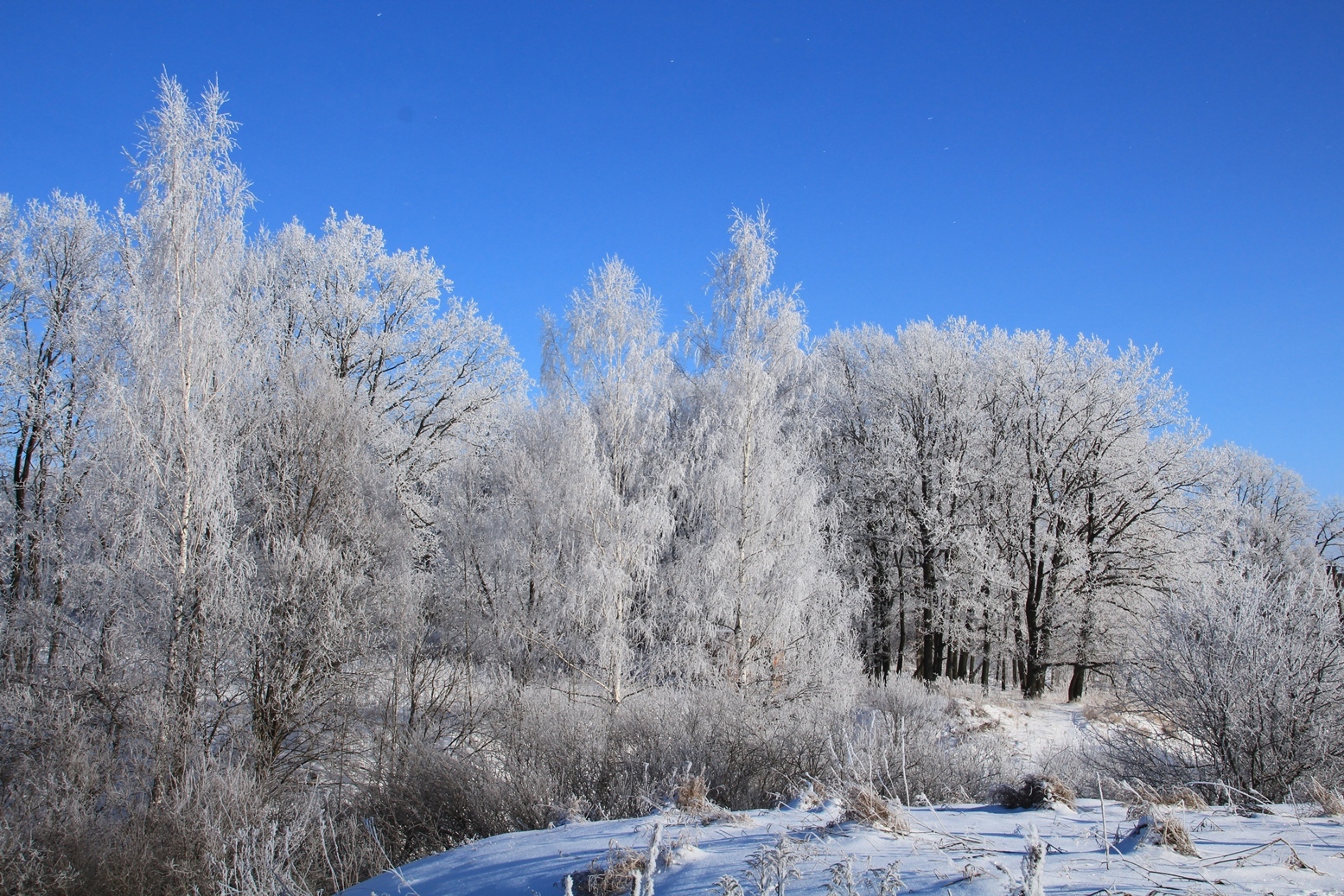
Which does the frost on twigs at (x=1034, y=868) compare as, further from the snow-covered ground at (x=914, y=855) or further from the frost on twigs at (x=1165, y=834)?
the frost on twigs at (x=1165, y=834)

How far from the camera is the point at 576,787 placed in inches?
308

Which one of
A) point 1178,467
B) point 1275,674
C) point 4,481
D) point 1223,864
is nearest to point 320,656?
point 4,481

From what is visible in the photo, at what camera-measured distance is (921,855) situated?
3463 millimetres

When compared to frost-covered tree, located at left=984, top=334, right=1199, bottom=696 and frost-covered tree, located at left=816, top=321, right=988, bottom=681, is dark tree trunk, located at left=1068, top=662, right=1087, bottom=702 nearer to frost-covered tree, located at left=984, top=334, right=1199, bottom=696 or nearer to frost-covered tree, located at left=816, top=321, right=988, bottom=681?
frost-covered tree, located at left=984, top=334, right=1199, bottom=696

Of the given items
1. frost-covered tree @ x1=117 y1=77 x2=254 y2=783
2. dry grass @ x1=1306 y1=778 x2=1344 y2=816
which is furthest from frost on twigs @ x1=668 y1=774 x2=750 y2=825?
frost-covered tree @ x1=117 y1=77 x2=254 y2=783

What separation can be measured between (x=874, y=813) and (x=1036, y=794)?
1843 millimetres

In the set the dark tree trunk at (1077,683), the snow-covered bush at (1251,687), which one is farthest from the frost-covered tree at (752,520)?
the dark tree trunk at (1077,683)

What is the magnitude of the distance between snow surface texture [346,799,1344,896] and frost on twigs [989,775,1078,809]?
0.30 ft

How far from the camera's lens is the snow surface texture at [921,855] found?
3.00 metres

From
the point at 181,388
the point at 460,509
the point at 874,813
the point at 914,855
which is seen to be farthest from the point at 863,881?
the point at 460,509

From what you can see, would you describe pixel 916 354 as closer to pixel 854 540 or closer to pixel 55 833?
pixel 854 540

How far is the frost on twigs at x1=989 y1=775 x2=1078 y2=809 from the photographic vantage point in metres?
4.98

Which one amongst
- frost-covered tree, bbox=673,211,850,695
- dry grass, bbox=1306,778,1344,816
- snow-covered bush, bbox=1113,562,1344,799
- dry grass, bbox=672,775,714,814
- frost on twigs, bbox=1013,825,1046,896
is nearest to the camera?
frost on twigs, bbox=1013,825,1046,896

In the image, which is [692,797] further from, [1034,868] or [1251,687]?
[1251,687]
